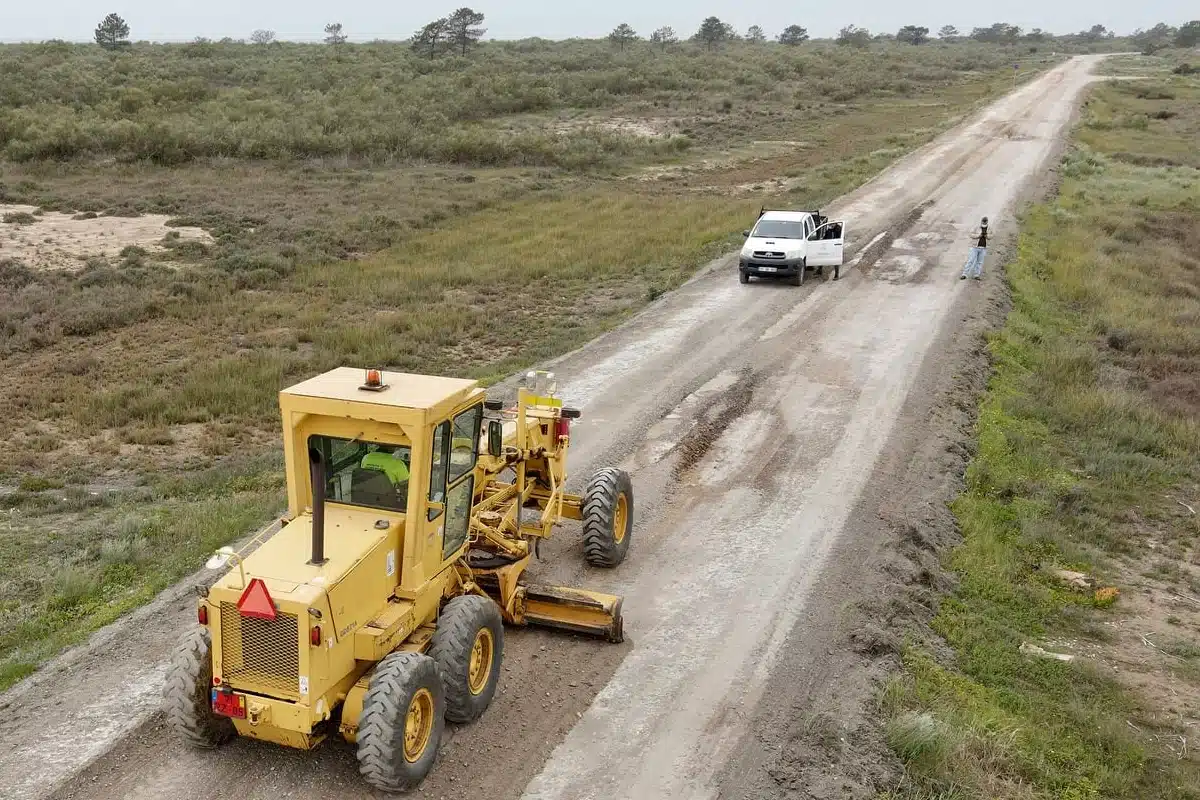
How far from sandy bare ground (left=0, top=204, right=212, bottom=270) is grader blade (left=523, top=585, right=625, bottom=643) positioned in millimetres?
23492

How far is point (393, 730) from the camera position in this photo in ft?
23.0

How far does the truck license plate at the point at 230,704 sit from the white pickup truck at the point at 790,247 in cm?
1948

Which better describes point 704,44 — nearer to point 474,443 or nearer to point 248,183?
point 248,183

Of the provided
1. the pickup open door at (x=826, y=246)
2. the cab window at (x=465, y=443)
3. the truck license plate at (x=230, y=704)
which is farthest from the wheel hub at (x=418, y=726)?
the pickup open door at (x=826, y=246)

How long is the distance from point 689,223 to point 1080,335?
14251 millimetres

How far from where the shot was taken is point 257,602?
22.2ft

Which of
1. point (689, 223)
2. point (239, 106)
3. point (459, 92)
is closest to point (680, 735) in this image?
point (689, 223)

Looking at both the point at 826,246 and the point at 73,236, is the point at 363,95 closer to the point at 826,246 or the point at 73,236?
the point at 73,236

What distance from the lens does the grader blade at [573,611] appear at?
31.6 feet

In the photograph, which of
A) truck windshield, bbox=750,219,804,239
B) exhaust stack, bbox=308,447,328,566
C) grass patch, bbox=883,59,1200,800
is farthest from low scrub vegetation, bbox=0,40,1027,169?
exhaust stack, bbox=308,447,328,566

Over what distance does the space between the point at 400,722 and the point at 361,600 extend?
947 mm

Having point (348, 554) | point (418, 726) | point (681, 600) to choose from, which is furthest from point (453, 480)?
point (681, 600)

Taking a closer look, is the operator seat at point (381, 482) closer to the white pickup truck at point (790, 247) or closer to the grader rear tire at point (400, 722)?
the grader rear tire at point (400, 722)

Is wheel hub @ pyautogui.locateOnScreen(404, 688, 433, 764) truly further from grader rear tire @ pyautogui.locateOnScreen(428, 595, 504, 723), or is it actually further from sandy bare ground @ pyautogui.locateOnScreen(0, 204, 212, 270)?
sandy bare ground @ pyautogui.locateOnScreen(0, 204, 212, 270)
